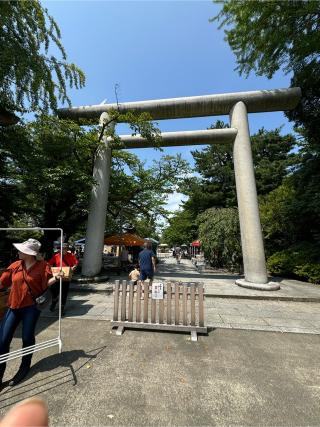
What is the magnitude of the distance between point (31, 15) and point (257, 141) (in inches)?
907

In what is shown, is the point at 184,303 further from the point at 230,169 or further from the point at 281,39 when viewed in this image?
the point at 230,169

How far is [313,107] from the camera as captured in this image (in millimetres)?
14172

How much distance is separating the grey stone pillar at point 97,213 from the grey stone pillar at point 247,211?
20.4 ft

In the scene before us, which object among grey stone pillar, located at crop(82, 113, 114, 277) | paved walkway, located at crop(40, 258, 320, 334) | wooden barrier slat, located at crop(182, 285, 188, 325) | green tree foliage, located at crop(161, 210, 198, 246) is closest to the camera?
wooden barrier slat, located at crop(182, 285, 188, 325)

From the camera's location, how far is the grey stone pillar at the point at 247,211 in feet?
33.8

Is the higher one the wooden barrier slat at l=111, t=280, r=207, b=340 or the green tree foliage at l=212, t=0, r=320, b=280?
the green tree foliage at l=212, t=0, r=320, b=280

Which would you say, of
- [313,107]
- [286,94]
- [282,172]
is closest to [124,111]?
[286,94]

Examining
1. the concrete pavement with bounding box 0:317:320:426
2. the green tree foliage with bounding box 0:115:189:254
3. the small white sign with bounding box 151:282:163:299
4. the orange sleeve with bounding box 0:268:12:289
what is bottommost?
the concrete pavement with bounding box 0:317:320:426

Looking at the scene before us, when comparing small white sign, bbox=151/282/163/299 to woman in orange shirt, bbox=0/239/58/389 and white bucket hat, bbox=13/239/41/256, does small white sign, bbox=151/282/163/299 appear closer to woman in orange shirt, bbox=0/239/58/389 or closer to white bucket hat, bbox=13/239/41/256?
woman in orange shirt, bbox=0/239/58/389

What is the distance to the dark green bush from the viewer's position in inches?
472

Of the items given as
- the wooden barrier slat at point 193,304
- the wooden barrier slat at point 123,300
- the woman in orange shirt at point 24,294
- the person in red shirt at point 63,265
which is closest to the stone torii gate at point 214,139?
the person in red shirt at point 63,265

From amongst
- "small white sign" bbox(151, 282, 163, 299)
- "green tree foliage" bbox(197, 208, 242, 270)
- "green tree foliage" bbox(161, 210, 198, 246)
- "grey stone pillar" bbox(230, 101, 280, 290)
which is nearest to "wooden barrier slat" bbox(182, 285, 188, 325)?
"small white sign" bbox(151, 282, 163, 299)

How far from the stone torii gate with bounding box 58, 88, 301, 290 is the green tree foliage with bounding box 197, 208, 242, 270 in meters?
6.01

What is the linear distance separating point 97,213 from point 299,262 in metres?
10.6
